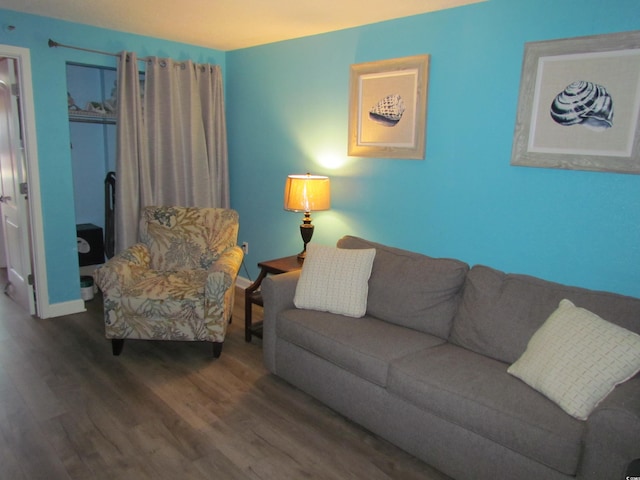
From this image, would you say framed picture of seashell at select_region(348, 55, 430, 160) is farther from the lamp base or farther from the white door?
the white door

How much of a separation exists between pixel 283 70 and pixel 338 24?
82 cm

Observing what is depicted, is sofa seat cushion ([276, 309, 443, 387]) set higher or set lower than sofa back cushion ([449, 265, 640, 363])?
lower

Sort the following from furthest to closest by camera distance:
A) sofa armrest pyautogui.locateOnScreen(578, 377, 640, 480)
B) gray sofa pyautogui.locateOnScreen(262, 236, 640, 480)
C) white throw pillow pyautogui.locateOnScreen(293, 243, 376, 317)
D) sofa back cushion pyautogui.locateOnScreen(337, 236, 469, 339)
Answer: white throw pillow pyautogui.locateOnScreen(293, 243, 376, 317) < sofa back cushion pyautogui.locateOnScreen(337, 236, 469, 339) < gray sofa pyautogui.locateOnScreen(262, 236, 640, 480) < sofa armrest pyautogui.locateOnScreen(578, 377, 640, 480)

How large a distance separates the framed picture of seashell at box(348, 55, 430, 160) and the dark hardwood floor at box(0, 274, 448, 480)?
1705mm

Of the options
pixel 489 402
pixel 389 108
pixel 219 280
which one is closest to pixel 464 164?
pixel 389 108

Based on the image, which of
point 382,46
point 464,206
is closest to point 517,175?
point 464,206

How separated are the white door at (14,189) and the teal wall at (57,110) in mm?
139

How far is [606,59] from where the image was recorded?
2.25m

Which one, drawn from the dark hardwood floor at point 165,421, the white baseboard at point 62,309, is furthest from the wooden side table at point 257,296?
the white baseboard at point 62,309

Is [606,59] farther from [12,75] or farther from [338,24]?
[12,75]

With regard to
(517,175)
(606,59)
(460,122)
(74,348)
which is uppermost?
(606,59)

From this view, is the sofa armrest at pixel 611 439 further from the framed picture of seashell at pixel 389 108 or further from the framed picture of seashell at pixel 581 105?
the framed picture of seashell at pixel 389 108

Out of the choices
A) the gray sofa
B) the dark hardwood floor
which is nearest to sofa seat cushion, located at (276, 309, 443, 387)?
the gray sofa

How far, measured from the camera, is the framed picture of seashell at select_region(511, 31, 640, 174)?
221 centimetres
